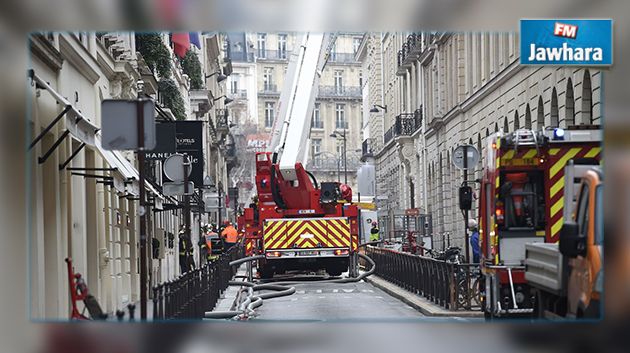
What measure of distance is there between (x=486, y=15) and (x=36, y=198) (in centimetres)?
442

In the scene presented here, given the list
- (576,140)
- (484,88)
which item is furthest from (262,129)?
(576,140)

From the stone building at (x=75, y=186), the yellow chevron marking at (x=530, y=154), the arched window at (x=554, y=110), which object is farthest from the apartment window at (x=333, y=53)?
the yellow chevron marking at (x=530, y=154)

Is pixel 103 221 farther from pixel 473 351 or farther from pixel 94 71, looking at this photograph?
pixel 473 351

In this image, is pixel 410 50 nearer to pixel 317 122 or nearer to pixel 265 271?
pixel 317 122

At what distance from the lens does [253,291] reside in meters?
27.9

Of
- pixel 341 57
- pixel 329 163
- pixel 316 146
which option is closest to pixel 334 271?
pixel 329 163

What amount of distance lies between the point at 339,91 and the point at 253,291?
5.03 meters

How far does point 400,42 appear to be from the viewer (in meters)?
15.9

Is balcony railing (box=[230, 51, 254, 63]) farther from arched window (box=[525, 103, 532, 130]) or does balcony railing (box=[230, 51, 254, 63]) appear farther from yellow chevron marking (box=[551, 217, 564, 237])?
yellow chevron marking (box=[551, 217, 564, 237])

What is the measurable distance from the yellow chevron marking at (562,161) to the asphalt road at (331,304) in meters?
5.37

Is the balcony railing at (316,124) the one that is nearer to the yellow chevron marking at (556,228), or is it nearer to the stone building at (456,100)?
the stone building at (456,100)

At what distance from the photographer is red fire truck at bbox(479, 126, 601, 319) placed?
14102 mm

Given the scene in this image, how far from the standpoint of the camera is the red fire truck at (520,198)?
14.1 metres

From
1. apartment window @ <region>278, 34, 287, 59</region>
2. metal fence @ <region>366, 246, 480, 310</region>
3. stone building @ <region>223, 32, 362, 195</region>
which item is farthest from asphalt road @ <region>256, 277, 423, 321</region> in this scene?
apartment window @ <region>278, 34, 287, 59</region>
